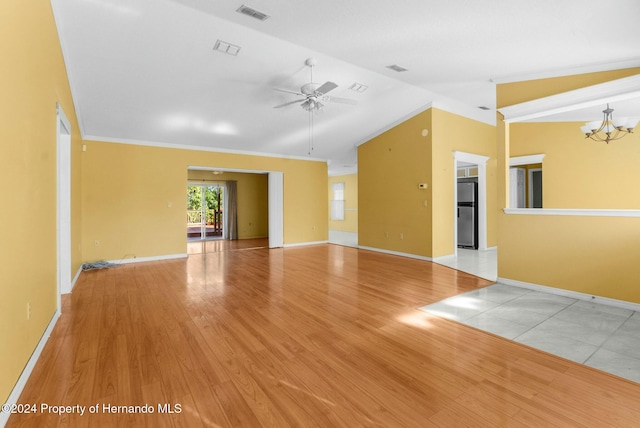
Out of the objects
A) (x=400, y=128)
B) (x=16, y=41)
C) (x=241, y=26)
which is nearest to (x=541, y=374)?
(x=16, y=41)

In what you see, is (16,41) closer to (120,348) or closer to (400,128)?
(120,348)

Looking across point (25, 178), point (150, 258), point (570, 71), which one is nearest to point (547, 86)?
point (570, 71)

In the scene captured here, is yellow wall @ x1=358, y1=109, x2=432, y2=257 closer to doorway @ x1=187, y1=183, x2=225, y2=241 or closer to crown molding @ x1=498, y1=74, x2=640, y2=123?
crown molding @ x1=498, y1=74, x2=640, y2=123

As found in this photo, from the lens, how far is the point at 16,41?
1.91 meters

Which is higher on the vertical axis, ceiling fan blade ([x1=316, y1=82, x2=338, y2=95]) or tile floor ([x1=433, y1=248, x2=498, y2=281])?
ceiling fan blade ([x1=316, y1=82, x2=338, y2=95])

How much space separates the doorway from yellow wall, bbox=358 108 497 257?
18.3 feet

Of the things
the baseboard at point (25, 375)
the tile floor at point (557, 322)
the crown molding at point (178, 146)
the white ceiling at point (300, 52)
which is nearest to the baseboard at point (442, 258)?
the tile floor at point (557, 322)

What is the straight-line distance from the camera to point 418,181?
6590 millimetres

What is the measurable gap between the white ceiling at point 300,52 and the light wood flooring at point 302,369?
3.11 metres

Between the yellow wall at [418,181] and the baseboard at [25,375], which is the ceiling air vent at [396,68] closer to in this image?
the yellow wall at [418,181]

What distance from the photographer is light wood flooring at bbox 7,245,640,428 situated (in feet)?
5.55

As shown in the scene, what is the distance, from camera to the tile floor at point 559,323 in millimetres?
2350

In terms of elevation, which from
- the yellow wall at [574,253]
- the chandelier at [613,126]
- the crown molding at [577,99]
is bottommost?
the yellow wall at [574,253]

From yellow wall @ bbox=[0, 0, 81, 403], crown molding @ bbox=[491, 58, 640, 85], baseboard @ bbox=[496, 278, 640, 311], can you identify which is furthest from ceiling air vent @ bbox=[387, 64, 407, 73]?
yellow wall @ bbox=[0, 0, 81, 403]
